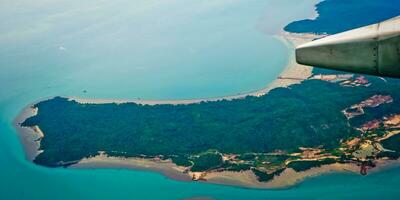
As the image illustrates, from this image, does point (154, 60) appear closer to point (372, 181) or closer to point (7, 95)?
point (7, 95)

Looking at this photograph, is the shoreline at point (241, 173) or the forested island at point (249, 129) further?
the forested island at point (249, 129)

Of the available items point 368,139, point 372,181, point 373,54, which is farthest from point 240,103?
point 373,54

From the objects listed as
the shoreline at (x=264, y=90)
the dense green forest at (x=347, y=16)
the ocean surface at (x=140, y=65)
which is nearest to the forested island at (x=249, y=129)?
the shoreline at (x=264, y=90)

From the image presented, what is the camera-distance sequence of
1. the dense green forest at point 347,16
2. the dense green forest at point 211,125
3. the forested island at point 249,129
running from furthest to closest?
the dense green forest at point 347,16
the dense green forest at point 211,125
the forested island at point 249,129

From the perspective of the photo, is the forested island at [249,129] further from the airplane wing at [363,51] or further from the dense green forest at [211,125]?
the airplane wing at [363,51]

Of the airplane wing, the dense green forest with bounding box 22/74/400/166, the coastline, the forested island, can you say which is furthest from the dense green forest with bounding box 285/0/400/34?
the airplane wing

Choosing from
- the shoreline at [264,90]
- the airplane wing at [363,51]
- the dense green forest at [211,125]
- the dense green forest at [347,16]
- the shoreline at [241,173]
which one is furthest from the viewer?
the dense green forest at [347,16]
